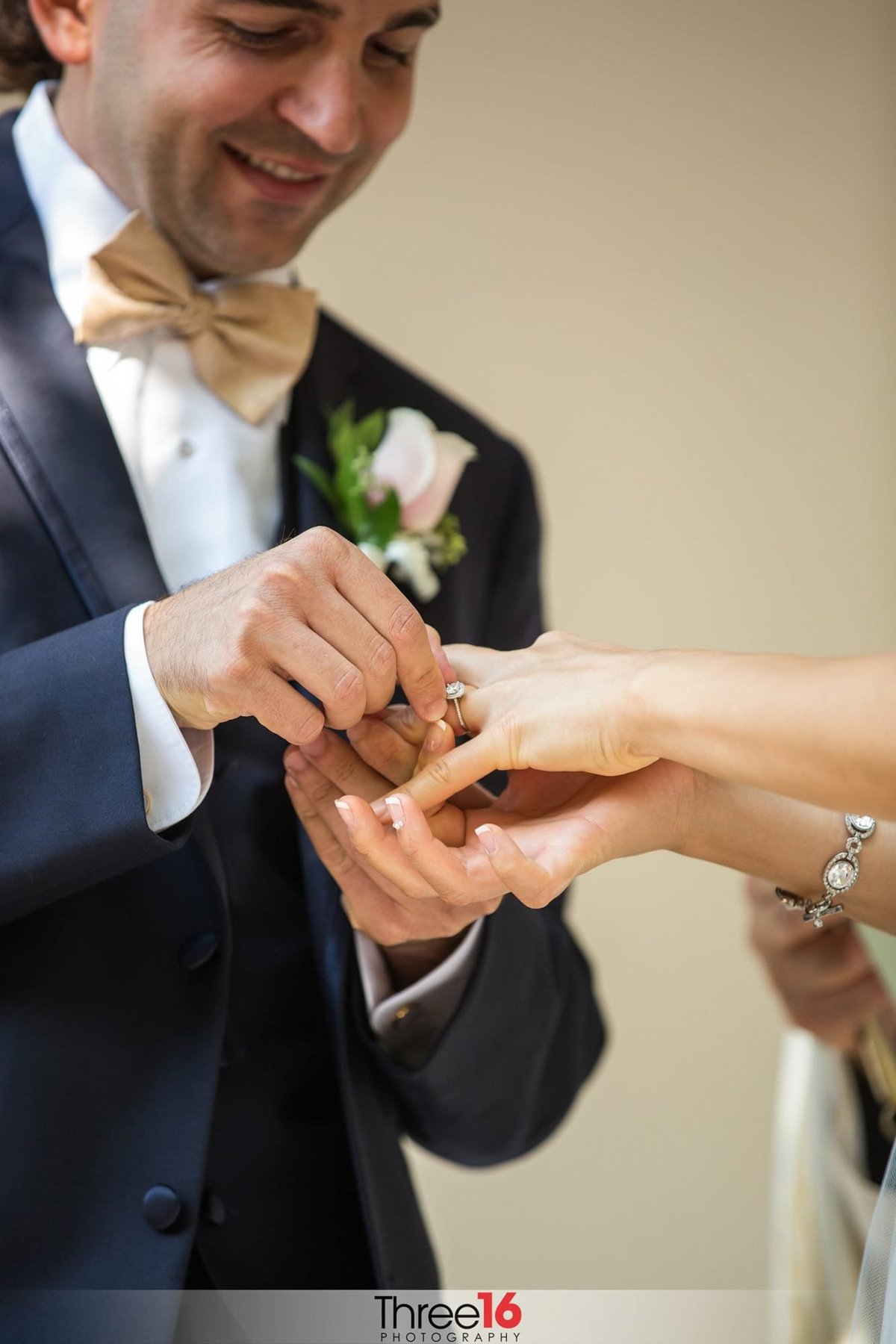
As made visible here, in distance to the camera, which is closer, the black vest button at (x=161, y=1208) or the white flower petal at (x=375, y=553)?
the black vest button at (x=161, y=1208)

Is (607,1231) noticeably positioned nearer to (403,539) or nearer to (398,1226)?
(398,1226)

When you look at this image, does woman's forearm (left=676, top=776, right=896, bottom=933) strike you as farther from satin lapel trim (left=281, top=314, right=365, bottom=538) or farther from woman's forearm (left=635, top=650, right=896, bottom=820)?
satin lapel trim (left=281, top=314, right=365, bottom=538)

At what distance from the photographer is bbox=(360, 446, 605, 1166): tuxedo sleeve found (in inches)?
51.5

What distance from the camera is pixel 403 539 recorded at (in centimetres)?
143

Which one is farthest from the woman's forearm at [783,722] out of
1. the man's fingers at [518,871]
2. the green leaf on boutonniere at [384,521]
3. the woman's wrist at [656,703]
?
the green leaf on boutonniere at [384,521]

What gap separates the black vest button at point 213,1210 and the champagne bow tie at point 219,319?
801 mm

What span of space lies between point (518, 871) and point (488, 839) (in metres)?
0.03

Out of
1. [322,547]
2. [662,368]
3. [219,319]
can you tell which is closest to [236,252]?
[219,319]

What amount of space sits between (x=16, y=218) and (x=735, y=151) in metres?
Answer: 1.46

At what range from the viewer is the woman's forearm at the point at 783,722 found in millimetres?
886

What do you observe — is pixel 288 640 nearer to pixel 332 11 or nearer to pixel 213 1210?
pixel 213 1210

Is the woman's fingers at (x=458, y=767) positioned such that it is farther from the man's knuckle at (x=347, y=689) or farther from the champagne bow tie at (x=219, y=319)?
the champagne bow tie at (x=219, y=319)

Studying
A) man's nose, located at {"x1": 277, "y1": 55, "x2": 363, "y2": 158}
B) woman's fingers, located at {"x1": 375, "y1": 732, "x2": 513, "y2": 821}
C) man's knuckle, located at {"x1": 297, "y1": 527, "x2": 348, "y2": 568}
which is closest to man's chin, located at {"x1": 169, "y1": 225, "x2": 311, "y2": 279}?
man's nose, located at {"x1": 277, "y1": 55, "x2": 363, "y2": 158}

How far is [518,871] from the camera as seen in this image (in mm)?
1000
